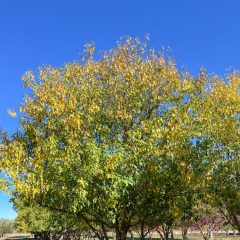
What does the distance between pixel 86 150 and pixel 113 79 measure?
307 inches

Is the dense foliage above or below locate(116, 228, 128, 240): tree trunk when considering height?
above

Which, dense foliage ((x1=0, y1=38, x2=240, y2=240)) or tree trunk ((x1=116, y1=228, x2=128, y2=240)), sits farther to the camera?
tree trunk ((x1=116, y1=228, x2=128, y2=240))

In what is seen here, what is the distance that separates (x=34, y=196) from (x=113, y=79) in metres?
10.1

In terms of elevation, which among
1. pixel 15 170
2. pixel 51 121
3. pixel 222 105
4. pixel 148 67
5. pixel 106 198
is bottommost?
pixel 106 198

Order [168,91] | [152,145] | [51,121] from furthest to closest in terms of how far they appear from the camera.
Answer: [168,91], [51,121], [152,145]

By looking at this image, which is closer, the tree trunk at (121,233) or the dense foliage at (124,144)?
the dense foliage at (124,144)

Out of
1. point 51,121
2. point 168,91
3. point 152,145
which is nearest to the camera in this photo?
point 152,145

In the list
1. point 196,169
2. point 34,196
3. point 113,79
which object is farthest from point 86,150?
point 113,79

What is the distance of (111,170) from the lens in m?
19.8

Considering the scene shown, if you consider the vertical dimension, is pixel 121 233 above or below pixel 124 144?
below

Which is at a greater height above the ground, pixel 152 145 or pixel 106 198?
pixel 152 145

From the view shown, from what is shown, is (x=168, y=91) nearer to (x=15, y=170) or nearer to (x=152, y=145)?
(x=152, y=145)

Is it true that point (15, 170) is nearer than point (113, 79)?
Yes

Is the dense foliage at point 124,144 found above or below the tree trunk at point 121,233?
above
